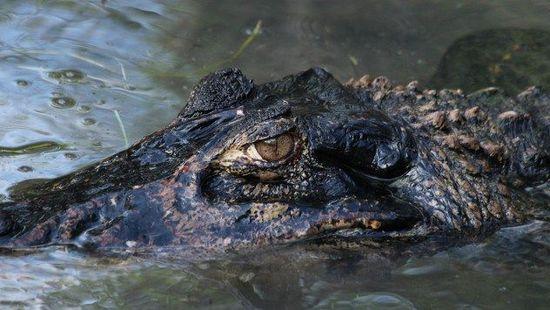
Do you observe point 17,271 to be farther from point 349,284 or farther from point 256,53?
point 256,53

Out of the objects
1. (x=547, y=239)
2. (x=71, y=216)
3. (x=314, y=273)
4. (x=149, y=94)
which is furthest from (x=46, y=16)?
(x=547, y=239)

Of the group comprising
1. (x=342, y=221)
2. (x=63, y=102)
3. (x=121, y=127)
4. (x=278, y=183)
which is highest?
(x=63, y=102)

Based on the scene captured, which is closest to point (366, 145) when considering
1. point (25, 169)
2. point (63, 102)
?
point (25, 169)

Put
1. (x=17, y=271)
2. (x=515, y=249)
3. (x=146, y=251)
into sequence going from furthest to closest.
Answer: (x=515, y=249) → (x=146, y=251) → (x=17, y=271)

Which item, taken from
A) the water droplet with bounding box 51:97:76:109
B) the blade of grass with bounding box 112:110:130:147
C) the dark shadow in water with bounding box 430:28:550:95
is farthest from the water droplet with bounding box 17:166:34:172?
the dark shadow in water with bounding box 430:28:550:95

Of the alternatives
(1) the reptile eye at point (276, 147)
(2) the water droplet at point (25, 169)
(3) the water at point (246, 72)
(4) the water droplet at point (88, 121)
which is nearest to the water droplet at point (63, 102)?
(3) the water at point (246, 72)

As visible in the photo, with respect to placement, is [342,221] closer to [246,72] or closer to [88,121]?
[88,121]
